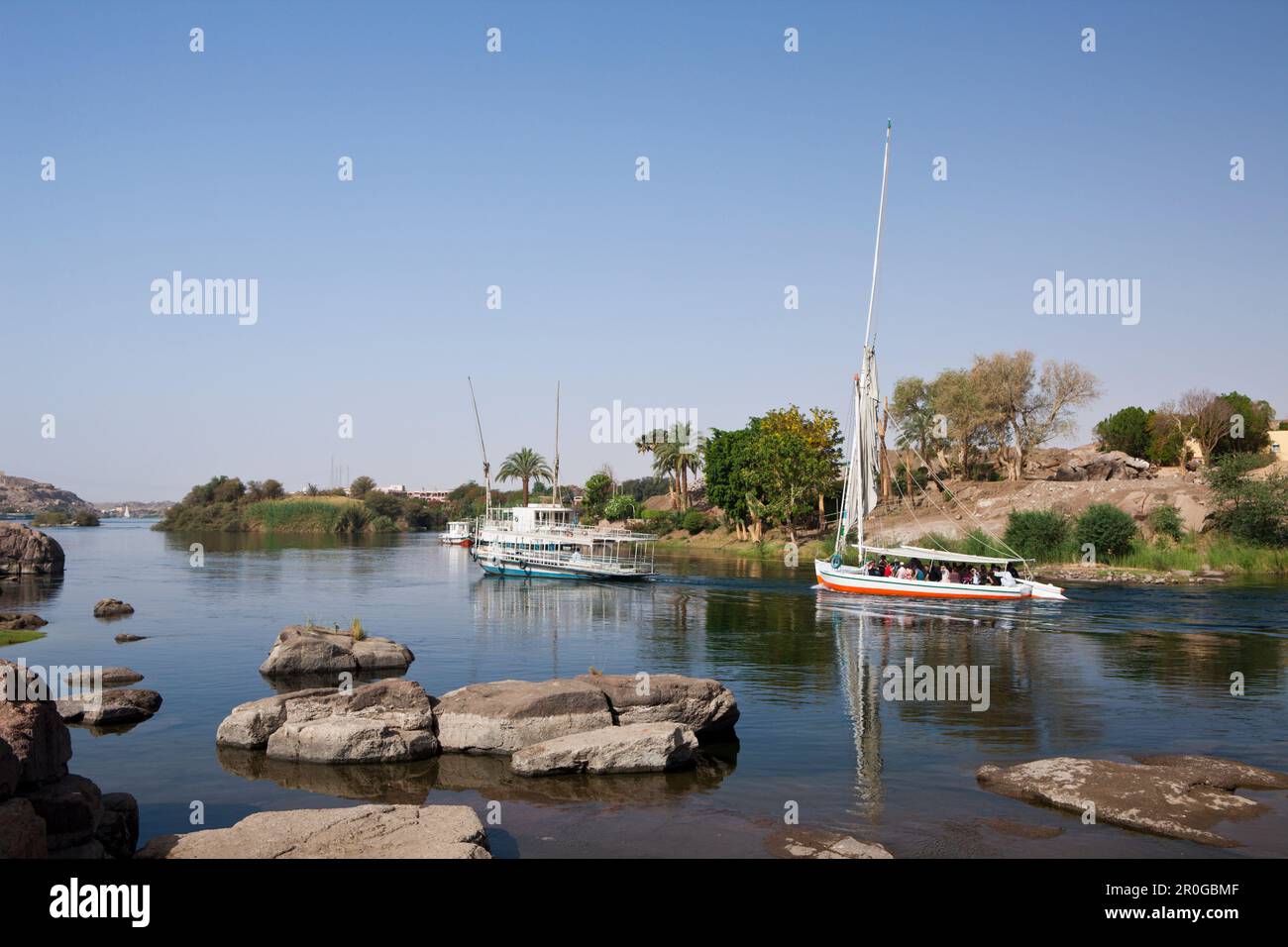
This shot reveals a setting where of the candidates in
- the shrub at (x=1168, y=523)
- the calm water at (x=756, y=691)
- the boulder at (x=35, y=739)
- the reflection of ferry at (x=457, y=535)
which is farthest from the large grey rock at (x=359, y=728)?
the reflection of ferry at (x=457, y=535)

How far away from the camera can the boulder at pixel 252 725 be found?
2214 cm

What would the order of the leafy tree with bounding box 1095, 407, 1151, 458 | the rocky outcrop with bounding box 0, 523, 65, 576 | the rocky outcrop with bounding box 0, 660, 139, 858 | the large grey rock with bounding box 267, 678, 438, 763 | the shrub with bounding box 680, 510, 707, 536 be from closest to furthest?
1. the rocky outcrop with bounding box 0, 660, 139, 858
2. the large grey rock with bounding box 267, 678, 438, 763
3. the rocky outcrop with bounding box 0, 523, 65, 576
4. the leafy tree with bounding box 1095, 407, 1151, 458
5. the shrub with bounding box 680, 510, 707, 536

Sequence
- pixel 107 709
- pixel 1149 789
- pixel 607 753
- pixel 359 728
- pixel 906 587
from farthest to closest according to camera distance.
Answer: pixel 906 587
pixel 107 709
pixel 359 728
pixel 607 753
pixel 1149 789

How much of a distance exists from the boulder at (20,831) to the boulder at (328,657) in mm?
20716

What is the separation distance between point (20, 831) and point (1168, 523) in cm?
7549

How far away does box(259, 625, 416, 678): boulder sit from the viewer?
3186 cm

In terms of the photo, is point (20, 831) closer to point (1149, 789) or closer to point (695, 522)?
point (1149, 789)

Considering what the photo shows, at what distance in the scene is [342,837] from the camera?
13773 mm

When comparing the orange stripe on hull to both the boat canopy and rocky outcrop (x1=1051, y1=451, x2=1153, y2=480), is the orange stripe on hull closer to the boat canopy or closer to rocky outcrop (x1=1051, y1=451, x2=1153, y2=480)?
the boat canopy

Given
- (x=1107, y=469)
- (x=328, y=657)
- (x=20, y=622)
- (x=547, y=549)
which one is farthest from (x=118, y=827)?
(x=1107, y=469)

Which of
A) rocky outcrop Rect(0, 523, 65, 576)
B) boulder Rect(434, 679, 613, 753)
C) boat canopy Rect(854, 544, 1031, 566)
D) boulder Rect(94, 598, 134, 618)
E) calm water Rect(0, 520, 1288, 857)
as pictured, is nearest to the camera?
calm water Rect(0, 520, 1288, 857)

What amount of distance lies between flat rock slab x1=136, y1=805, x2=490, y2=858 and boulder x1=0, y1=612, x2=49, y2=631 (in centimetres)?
3400

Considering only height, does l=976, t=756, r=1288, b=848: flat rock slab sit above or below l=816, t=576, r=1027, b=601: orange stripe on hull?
above

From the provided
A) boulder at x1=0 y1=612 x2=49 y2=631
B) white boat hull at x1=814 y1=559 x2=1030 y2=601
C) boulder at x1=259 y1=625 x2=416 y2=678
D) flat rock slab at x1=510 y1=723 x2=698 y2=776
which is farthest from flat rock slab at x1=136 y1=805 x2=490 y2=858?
white boat hull at x1=814 y1=559 x2=1030 y2=601
